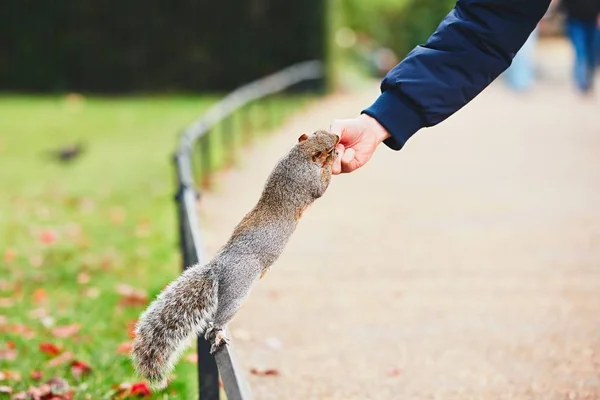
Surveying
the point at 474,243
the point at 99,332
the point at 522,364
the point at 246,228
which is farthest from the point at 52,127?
the point at 246,228

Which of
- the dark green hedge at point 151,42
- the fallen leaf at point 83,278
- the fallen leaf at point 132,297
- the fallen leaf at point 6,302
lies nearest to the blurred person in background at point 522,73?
the dark green hedge at point 151,42

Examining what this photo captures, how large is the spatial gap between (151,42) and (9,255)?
37.5 ft

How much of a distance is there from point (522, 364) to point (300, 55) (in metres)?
13.8

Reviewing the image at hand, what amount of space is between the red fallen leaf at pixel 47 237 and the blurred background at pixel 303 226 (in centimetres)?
4

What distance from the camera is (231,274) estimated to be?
3.07 m

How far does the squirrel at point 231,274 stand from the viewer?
300cm

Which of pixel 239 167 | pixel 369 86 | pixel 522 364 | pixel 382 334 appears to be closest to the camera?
pixel 522 364

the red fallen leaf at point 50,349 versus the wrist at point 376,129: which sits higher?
the wrist at point 376,129

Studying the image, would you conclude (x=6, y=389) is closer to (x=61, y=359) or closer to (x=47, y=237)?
(x=61, y=359)

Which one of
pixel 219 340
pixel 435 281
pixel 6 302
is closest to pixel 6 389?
pixel 219 340

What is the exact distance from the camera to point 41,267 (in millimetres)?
7180

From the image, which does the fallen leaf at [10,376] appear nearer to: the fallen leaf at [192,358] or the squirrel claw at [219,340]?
the fallen leaf at [192,358]

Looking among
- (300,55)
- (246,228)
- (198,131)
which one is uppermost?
(246,228)

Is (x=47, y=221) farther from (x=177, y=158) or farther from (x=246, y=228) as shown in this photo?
(x=246, y=228)
